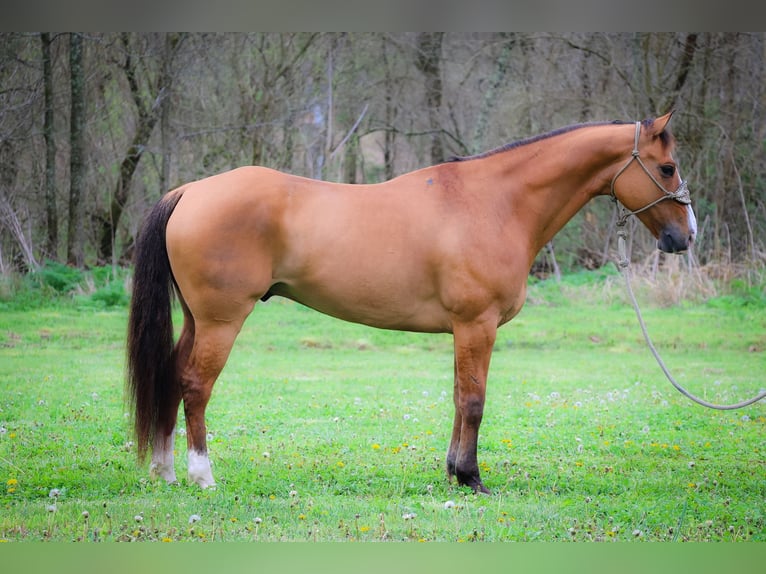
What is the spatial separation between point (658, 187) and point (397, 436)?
2.65 metres

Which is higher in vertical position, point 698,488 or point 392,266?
point 392,266

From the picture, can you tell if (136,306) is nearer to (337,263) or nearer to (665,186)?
(337,263)

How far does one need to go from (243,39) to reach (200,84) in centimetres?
103

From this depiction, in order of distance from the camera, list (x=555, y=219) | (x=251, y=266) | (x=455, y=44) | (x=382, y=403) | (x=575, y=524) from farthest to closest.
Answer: (x=455, y=44) < (x=382, y=403) < (x=555, y=219) < (x=251, y=266) < (x=575, y=524)

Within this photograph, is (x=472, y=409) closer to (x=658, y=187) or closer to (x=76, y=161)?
(x=658, y=187)

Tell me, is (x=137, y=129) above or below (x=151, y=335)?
above

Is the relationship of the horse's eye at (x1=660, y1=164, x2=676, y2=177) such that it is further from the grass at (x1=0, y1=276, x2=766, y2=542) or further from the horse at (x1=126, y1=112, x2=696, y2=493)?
the grass at (x1=0, y1=276, x2=766, y2=542)

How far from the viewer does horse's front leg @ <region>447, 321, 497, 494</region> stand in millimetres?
4402

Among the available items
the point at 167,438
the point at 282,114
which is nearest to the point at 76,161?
the point at 282,114

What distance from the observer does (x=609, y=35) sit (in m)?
12.6

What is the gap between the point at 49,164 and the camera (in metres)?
11.8

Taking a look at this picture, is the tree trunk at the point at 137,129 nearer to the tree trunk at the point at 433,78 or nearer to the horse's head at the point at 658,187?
the tree trunk at the point at 433,78

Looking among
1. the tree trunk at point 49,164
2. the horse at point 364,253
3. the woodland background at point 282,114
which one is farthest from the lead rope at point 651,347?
the tree trunk at point 49,164

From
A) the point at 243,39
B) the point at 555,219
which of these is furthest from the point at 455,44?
the point at 555,219
